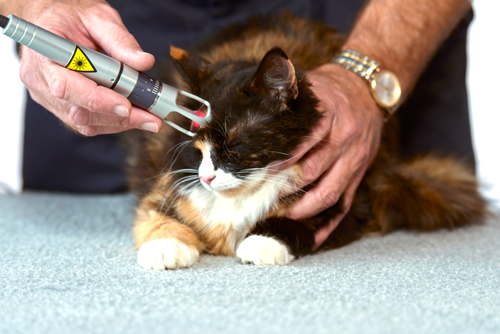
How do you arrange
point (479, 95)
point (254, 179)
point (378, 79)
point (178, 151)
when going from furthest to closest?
point (479, 95), point (378, 79), point (178, 151), point (254, 179)

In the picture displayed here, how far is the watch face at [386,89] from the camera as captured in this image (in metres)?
1.28

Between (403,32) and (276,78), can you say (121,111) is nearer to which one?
(276,78)

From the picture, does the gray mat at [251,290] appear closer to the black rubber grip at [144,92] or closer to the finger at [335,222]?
the finger at [335,222]

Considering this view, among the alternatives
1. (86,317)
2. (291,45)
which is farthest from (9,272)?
(291,45)

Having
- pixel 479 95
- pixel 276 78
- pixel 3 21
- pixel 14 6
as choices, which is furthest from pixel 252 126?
pixel 479 95

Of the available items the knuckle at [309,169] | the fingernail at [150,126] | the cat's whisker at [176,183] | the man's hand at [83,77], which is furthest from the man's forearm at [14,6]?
the knuckle at [309,169]

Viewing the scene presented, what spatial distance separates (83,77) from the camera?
84 centimetres

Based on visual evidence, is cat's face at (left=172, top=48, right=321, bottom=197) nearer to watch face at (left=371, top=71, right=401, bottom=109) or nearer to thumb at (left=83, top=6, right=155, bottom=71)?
thumb at (left=83, top=6, right=155, bottom=71)

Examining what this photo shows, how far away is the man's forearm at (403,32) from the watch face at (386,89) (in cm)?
7

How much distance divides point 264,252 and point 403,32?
0.91 metres

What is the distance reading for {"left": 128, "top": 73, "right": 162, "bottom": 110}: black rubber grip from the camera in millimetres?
881

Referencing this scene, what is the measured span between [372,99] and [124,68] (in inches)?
29.1

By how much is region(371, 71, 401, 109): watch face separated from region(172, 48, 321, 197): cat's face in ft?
1.20

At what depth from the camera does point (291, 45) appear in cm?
141
